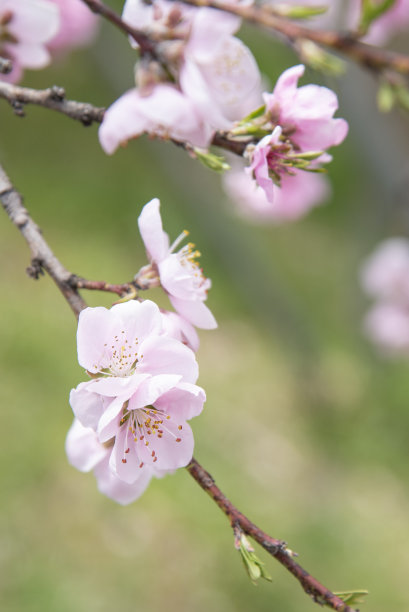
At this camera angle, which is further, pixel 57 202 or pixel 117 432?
pixel 57 202

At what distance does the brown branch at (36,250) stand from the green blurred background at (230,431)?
181 centimetres

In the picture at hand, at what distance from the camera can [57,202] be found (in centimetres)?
536

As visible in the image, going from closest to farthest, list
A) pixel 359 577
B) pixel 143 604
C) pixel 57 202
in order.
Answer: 1. pixel 143 604
2. pixel 359 577
3. pixel 57 202

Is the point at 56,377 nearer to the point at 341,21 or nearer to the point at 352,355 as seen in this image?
the point at 352,355

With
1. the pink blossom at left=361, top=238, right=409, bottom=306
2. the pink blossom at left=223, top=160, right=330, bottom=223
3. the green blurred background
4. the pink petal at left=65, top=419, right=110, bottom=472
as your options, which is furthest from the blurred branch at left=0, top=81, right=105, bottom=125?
the pink blossom at left=361, top=238, right=409, bottom=306

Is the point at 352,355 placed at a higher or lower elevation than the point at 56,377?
lower

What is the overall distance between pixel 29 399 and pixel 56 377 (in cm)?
21

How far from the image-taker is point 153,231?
73cm

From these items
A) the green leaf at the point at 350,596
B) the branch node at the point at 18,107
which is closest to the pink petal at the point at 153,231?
the branch node at the point at 18,107

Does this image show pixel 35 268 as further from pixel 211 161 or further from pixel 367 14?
pixel 367 14

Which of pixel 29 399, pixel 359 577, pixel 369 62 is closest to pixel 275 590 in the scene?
pixel 359 577

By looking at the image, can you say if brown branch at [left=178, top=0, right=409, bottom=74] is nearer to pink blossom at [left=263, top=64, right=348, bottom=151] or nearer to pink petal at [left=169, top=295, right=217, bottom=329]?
pink blossom at [left=263, top=64, right=348, bottom=151]

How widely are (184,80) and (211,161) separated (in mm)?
89

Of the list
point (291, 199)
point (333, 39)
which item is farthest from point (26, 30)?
point (291, 199)
